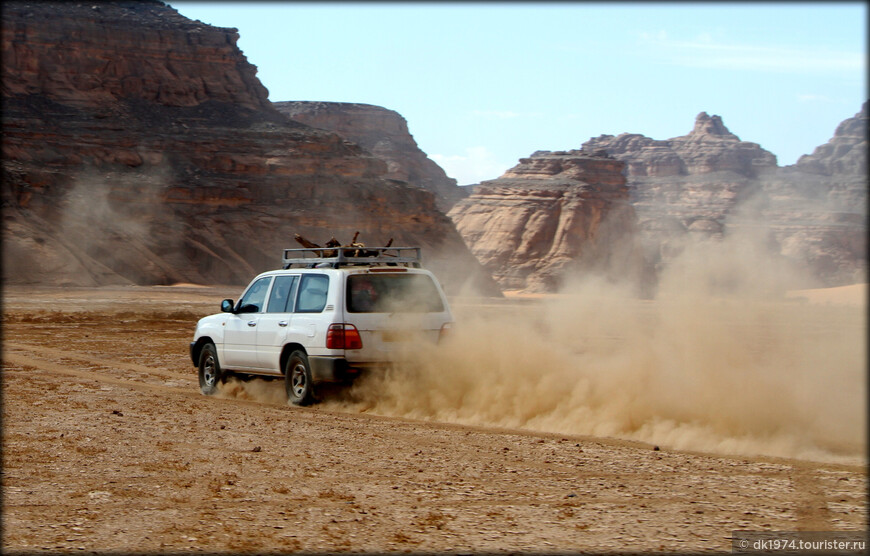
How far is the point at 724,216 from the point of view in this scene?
368 feet

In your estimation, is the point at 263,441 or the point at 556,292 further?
the point at 556,292

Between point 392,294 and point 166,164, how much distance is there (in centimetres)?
4990

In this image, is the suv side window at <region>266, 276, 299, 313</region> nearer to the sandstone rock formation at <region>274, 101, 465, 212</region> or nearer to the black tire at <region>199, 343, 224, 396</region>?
the black tire at <region>199, 343, 224, 396</region>

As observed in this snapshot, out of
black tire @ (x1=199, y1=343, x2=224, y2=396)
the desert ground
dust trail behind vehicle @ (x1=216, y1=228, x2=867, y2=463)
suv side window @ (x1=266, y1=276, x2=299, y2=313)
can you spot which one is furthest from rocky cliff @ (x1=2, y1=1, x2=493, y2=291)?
the desert ground

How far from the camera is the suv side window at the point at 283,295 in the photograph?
11.5 metres

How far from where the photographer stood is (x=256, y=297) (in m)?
12.2

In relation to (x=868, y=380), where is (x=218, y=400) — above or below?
below

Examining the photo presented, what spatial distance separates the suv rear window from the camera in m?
10.8

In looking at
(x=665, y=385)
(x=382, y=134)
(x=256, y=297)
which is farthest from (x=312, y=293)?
(x=382, y=134)

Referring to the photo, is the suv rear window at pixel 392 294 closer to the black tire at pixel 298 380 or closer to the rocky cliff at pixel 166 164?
the black tire at pixel 298 380

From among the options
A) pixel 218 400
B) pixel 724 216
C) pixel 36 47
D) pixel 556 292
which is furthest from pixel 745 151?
pixel 218 400

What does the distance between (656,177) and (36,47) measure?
3754 inches

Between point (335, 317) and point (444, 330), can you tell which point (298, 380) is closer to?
point (335, 317)

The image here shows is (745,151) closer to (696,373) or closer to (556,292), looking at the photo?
(556,292)
